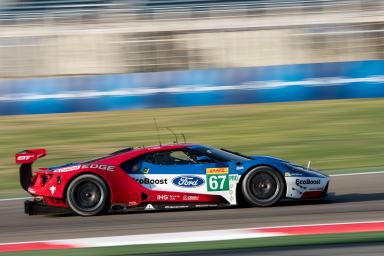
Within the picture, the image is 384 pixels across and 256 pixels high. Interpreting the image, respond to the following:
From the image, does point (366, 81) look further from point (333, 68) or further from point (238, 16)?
point (238, 16)

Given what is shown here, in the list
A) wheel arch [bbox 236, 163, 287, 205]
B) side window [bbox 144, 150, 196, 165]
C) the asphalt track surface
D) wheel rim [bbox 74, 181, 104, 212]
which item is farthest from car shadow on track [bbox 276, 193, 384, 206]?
wheel rim [bbox 74, 181, 104, 212]

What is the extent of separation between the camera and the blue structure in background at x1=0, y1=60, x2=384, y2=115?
1766cm

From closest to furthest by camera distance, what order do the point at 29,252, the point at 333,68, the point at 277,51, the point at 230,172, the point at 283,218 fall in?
the point at 29,252 → the point at 283,218 → the point at 230,172 → the point at 333,68 → the point at 277,51

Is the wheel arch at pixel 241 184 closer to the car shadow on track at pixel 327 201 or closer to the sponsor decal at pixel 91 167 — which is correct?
the car shadow on track at pixel 327 201

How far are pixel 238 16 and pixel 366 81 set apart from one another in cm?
659

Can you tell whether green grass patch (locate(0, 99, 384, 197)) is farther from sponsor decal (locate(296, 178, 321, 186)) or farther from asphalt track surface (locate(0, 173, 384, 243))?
sponsor decal (locate(296, 178, 321, 186))

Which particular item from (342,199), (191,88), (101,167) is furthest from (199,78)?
(101,167)

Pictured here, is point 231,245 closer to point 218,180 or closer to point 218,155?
point 218,180

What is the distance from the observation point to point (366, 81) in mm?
18031

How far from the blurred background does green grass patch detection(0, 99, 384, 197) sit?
0.03 metres

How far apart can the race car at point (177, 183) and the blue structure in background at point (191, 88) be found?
910 centimetres

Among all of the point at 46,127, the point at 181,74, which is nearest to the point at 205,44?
the point at 181,74

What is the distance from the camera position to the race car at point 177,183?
852 cm

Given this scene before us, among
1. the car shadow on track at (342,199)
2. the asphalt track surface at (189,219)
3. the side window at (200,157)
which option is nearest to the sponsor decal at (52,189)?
the asphalt track surface at (189,219)
